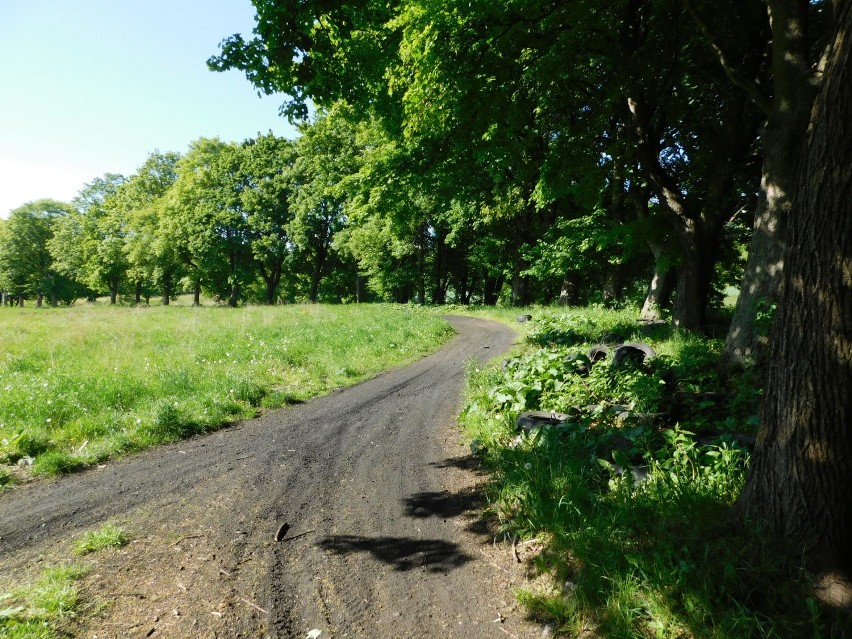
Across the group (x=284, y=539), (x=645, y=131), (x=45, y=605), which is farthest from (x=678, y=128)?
(x=45, y=605)

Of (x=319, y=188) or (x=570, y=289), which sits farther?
(x=319, y=188)

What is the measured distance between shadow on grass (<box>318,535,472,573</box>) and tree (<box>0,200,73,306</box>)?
61811mm

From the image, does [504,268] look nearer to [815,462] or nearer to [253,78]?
[253,78]

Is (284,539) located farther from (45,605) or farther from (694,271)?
(694,271)

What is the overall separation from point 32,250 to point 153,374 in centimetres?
5950

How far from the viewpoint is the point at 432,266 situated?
41.0 m

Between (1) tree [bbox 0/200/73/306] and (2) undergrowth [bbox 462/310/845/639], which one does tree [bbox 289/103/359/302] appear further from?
(1) tree [bbox 0/200/73/306]

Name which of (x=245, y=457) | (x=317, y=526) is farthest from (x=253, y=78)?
(x=317, y=526)

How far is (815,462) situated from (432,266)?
127ft

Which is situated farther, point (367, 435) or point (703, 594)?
point (367, 435)

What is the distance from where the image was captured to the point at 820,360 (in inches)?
108

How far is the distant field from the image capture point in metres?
6.26

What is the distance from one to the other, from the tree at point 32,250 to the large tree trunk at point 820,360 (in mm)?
64727

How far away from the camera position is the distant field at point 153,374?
626 centimetres
